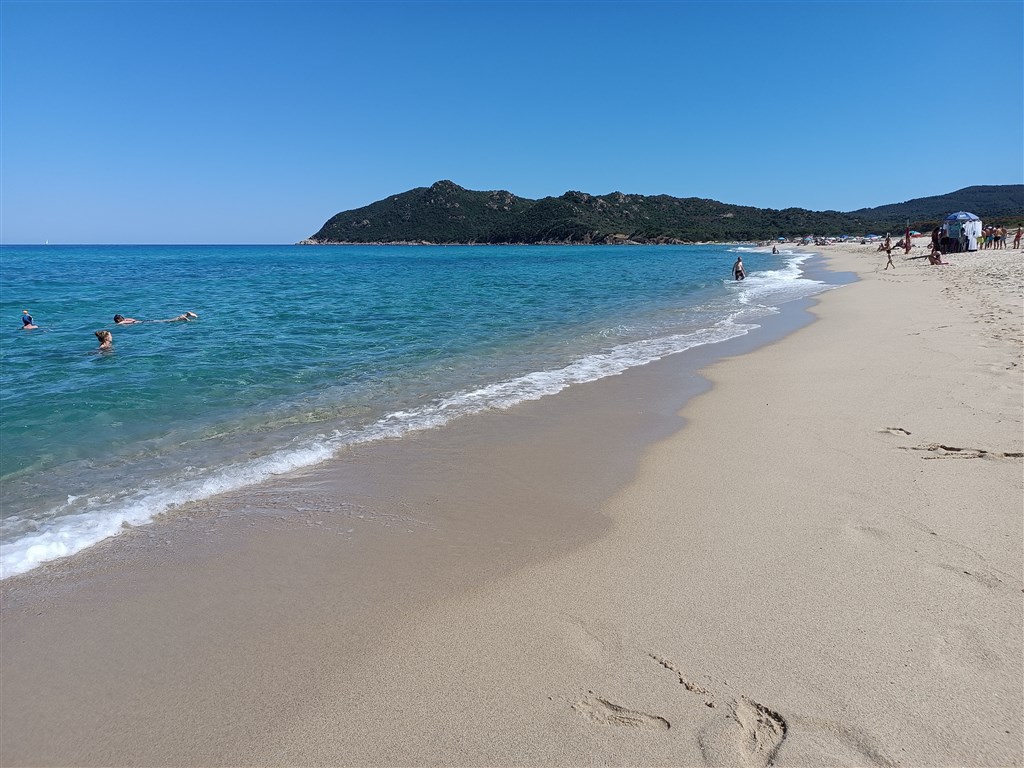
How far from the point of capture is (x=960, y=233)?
33812 mm

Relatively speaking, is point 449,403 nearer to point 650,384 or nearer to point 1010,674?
point 650,384

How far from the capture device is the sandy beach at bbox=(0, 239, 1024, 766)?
2.46 meters

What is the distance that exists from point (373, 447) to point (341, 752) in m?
4.27

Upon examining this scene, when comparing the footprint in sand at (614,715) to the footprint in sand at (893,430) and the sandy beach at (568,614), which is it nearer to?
the sandy beach at (568,614)

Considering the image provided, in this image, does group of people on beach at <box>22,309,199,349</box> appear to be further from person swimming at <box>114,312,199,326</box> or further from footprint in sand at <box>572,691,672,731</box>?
footprint in sand at <box>572,691,672,731</box>

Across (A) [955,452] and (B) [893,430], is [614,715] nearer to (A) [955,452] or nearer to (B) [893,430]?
(A) [955,452]

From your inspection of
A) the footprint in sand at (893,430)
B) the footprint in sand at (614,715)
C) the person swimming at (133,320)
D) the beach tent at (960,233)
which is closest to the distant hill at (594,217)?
the beach tent at (960,233)

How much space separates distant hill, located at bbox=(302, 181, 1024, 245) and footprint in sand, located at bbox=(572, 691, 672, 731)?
147599 mm

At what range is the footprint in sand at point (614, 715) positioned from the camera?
2455mm

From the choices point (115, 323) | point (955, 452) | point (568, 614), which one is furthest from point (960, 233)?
point (115, 323)

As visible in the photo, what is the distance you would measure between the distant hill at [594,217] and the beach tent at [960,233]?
106503 mm

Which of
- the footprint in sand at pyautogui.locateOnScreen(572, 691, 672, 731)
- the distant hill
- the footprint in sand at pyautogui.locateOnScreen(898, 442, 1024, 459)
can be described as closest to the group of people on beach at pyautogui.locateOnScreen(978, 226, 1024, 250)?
the footprint in sand at pyautogui.locateOnScreen(898, 442, 1024, 459)

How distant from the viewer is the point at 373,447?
6527 millimetres

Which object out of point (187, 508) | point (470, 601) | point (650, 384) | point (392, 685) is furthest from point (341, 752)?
point (650, 384)
